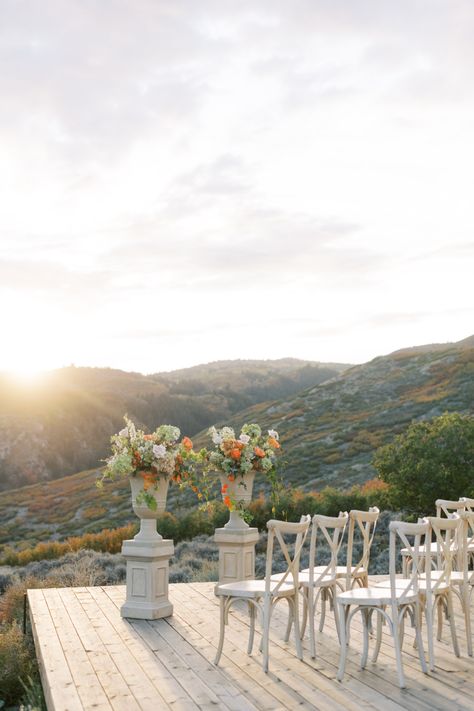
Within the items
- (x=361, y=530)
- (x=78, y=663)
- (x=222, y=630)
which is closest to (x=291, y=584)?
(x=222, y=630)

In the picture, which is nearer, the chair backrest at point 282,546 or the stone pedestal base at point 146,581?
the chair backrest at point 282,546

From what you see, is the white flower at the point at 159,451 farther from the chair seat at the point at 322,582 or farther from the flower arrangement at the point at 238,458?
the chair seat at the point at 322,582

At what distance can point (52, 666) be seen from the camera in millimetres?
5480

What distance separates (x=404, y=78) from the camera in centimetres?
915

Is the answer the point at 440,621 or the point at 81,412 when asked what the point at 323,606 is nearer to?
the point at 440,621

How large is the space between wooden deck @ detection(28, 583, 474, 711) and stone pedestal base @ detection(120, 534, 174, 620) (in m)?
0.12

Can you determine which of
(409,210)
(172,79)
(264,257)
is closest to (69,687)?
(172,79)

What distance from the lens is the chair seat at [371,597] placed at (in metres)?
4.97

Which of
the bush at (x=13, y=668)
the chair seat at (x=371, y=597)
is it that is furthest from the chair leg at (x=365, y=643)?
the bush at (x=13, y=668)

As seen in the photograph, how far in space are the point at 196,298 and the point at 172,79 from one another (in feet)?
38.6

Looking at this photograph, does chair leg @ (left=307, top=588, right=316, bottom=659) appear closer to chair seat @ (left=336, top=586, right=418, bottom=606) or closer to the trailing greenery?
chair seat @ (left=336, top=586, right=418, bottom=606)

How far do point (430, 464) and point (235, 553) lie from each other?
237 inches

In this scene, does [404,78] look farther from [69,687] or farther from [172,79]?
[69,687]

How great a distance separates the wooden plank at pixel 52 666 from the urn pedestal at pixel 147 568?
80 cm
